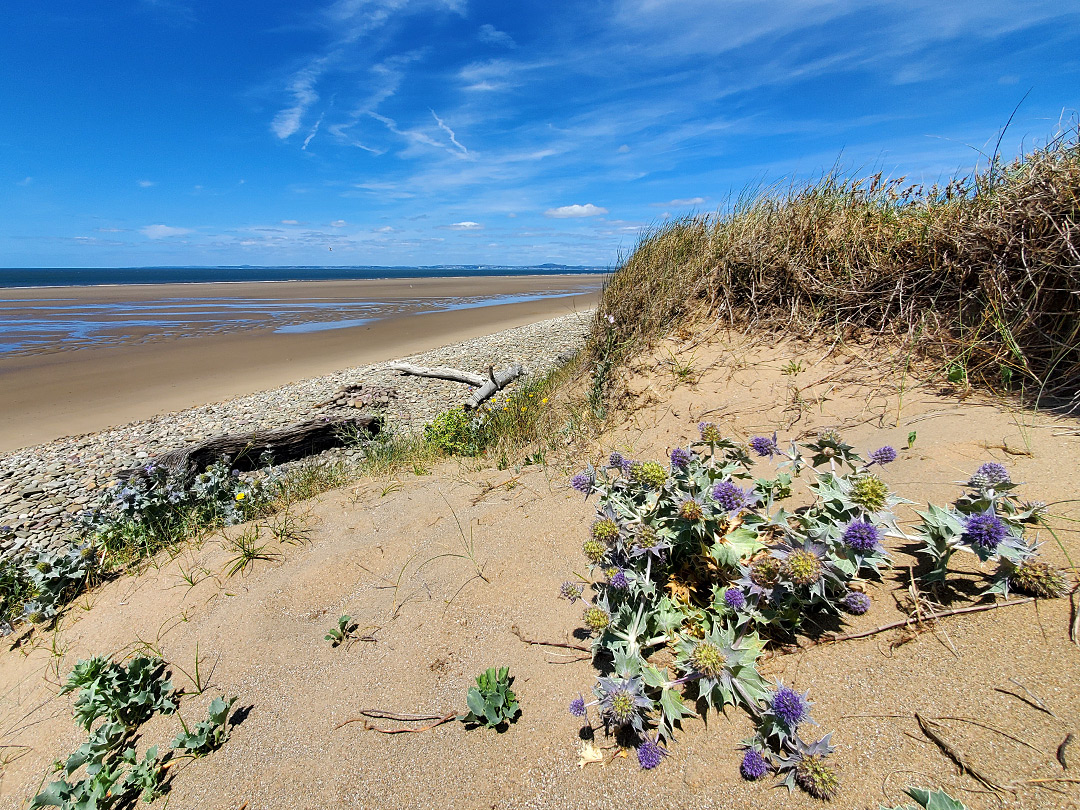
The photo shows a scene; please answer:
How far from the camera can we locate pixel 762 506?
94.6 inches

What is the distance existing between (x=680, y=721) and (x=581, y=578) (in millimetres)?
919

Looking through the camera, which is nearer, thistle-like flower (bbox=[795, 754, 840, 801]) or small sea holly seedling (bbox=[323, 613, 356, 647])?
thistle-like flower (bbox=[795, 754, 840, 801])

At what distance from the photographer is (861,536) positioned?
65.9 inches

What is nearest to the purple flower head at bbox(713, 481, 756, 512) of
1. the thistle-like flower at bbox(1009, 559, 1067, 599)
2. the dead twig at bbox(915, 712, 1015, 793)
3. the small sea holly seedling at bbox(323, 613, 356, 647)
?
the dead twig at bbox(915, 712, 1015, 793)

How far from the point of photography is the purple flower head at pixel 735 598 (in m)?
1.79

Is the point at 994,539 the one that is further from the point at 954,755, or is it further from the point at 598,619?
the point at 598,619

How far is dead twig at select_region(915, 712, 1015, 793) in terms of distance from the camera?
1270 millimetres

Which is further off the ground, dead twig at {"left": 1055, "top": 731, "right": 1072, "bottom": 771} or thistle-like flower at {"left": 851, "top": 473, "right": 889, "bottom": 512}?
thistle-like flower at {"left": 851, "top": 473, "right": 889, "bottom": 512}

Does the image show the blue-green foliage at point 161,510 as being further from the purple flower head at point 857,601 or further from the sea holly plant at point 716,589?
the purple flower head at point 857,601

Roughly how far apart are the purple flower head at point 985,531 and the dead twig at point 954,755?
23.4 inches

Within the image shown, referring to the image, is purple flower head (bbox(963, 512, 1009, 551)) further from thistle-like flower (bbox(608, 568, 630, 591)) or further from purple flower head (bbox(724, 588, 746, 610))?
thistle-like flower (bbox(608, 568, 630, 591))

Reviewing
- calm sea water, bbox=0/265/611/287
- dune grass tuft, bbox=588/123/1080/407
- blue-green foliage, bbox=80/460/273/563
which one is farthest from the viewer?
calm sea water, bbox=0/265/611/287

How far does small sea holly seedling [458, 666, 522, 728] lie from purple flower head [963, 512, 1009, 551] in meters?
1.70

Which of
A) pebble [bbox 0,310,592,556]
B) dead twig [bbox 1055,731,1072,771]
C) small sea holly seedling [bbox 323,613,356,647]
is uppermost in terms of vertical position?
dead twig [bbox 1055,731,1072,771]
